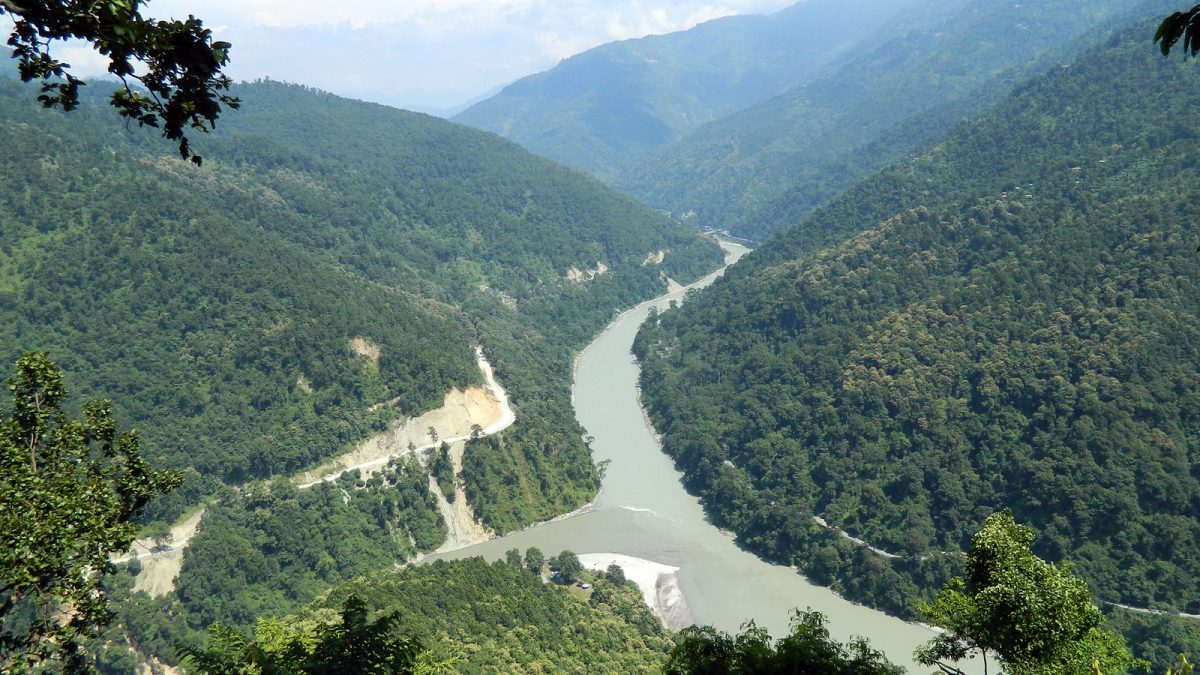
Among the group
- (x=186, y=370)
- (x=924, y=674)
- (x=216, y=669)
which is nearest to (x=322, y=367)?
(x=186, y=370)

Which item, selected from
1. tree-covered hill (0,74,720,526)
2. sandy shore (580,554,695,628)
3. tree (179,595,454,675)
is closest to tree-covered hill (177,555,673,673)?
sandy shore (580,554,695,628)

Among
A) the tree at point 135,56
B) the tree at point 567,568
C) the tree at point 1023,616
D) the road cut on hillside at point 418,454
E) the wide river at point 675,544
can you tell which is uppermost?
the tree at point 135,56

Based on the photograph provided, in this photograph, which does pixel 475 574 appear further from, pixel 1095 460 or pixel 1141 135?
pixel 1141 135

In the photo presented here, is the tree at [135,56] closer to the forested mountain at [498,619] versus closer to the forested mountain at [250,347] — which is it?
the forested mountain at [498,619]

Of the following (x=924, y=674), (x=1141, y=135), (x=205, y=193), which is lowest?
(x=924, y=674)

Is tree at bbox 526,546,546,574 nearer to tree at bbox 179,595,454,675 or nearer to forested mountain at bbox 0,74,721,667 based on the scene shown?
forested mountain at bbox 0,74,721,667

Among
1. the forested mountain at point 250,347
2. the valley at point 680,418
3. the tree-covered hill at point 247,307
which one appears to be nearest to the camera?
the valley at point 680,418

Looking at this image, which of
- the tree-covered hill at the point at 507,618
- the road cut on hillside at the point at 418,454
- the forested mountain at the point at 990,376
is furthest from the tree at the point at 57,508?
the forested mountain at the point at 990,376
